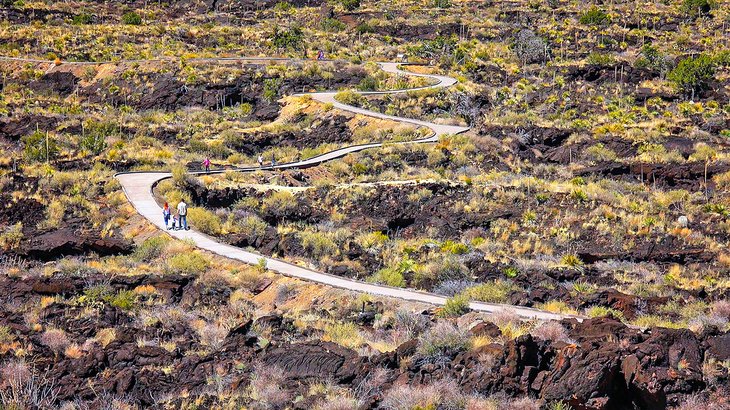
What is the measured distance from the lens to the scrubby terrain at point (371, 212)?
506 inches

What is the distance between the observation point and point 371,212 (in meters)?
32.0

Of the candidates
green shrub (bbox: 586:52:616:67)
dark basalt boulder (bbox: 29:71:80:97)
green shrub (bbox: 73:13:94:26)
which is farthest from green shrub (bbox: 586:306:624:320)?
green shrub (bbox: 73:13:94:26)

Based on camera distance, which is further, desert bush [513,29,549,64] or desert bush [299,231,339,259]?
desert bush [513,29,549,64]

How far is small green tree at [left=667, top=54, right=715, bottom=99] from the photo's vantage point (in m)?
55.0

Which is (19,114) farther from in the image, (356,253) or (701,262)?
(701,262)

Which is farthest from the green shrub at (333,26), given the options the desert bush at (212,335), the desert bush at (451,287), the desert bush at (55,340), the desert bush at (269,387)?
the desert bush at (269,387)

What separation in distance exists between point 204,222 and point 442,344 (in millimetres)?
15171

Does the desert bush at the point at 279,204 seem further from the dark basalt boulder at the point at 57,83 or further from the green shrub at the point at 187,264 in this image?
the dark basalt boulder at the point at 57,83

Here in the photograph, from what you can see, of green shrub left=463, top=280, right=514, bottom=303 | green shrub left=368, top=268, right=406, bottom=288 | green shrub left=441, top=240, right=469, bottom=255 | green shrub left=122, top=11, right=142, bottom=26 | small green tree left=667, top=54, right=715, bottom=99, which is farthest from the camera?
green shrub left=122, top=11, right=142, bottom=26

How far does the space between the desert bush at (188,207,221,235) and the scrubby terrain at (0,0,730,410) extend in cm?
8

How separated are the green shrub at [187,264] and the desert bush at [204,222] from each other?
4.29 metres

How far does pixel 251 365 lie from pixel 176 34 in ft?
209

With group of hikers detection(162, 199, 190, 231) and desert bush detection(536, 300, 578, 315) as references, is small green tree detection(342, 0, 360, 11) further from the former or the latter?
desert bush detection(536, 300, 578, 315)

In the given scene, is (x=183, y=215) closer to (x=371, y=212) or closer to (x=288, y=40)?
(x=371, y=212)
